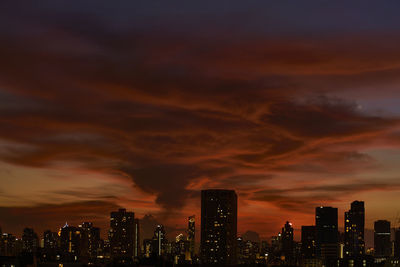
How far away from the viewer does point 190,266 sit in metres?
172

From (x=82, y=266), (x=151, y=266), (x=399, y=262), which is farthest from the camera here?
(x=399, y=262)

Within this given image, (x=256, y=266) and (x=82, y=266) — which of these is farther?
(x=256, y=266)

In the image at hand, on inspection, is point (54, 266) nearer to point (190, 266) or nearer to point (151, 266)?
point (151, 266)

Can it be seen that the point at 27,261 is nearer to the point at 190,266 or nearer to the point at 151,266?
the point at 151,266

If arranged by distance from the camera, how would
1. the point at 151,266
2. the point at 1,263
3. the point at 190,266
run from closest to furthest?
the point at 1,263, the point at 151,266, the point at 190,266

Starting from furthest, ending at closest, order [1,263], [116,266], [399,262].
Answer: [399,262] → [116,266] → [1,263]

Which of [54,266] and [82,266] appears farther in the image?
[82,266]

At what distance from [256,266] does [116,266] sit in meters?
50.3

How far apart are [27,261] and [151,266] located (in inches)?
1060

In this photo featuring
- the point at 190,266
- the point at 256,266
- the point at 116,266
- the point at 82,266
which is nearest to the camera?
the point at 82,266

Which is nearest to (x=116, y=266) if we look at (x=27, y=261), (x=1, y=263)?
(x=27, y=261)

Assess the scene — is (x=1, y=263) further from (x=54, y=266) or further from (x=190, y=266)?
(x=190, y=266)

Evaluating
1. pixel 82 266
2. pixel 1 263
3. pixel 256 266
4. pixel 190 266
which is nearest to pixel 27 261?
pixel 82 266

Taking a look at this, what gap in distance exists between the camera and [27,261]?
146750 millimetres
